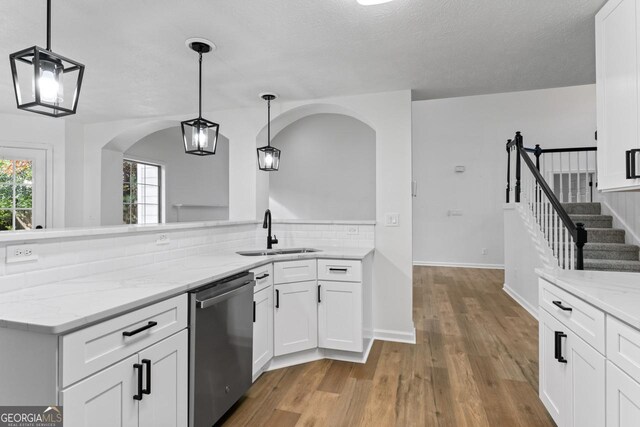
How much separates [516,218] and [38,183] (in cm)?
637

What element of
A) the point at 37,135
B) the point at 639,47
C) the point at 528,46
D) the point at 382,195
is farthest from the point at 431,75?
the point at 37,135

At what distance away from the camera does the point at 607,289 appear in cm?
149

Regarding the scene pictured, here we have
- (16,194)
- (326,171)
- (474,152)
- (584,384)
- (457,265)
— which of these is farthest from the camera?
(457,265)

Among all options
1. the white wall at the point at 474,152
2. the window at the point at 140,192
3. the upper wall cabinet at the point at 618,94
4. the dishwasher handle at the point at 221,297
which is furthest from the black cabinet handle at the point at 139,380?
the white wall at the point at 474,152

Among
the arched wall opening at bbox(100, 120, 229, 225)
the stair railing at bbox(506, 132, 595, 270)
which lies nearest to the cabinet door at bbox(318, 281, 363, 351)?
the stair railing at bbox(506, 132, 595, 270)

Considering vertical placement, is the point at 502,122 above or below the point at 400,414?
above

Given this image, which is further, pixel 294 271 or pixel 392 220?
pixel 392 220

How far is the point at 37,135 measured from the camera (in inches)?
168

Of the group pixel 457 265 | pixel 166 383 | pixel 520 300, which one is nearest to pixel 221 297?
pixel 166 383

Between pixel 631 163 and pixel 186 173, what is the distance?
6.24 meters

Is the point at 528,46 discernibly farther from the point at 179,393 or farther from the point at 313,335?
the point at 179,393

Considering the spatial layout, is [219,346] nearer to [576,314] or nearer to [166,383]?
[166,383]

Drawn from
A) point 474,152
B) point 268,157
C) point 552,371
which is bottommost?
point 552,371

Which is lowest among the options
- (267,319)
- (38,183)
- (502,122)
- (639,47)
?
(267,319)
